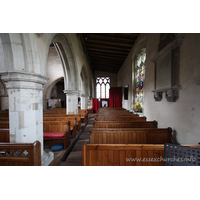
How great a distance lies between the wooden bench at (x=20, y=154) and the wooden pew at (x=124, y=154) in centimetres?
79

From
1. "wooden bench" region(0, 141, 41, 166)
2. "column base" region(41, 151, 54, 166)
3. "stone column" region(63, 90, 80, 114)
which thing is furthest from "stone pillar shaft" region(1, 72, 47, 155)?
Answer: "stone column" region(63, 90, 80, 114)

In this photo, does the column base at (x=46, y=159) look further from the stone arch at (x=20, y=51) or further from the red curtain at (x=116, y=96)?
the red curtain at (x=116, y=96)

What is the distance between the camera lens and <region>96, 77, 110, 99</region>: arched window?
14.0m

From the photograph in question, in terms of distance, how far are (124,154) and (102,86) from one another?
42.2ft

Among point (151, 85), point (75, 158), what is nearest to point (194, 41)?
point (151, 85)

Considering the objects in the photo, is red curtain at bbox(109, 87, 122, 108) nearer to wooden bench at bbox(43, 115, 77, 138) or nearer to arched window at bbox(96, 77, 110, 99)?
arched window at bbox(96, 77, 110, 99)

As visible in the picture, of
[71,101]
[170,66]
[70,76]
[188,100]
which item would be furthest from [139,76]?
[188,100]

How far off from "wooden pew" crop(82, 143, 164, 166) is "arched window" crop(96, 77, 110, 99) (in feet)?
41.9

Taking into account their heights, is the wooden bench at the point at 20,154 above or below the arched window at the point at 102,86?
below

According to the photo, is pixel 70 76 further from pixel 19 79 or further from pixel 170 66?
pixel 170 66

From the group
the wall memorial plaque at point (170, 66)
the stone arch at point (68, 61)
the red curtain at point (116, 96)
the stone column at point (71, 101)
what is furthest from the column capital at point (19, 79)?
the red curtain at point (116, 96)

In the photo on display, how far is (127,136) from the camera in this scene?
2.46 metres

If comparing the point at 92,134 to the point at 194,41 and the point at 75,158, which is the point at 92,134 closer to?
the point at 75,158

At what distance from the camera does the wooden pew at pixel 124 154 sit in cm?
148
